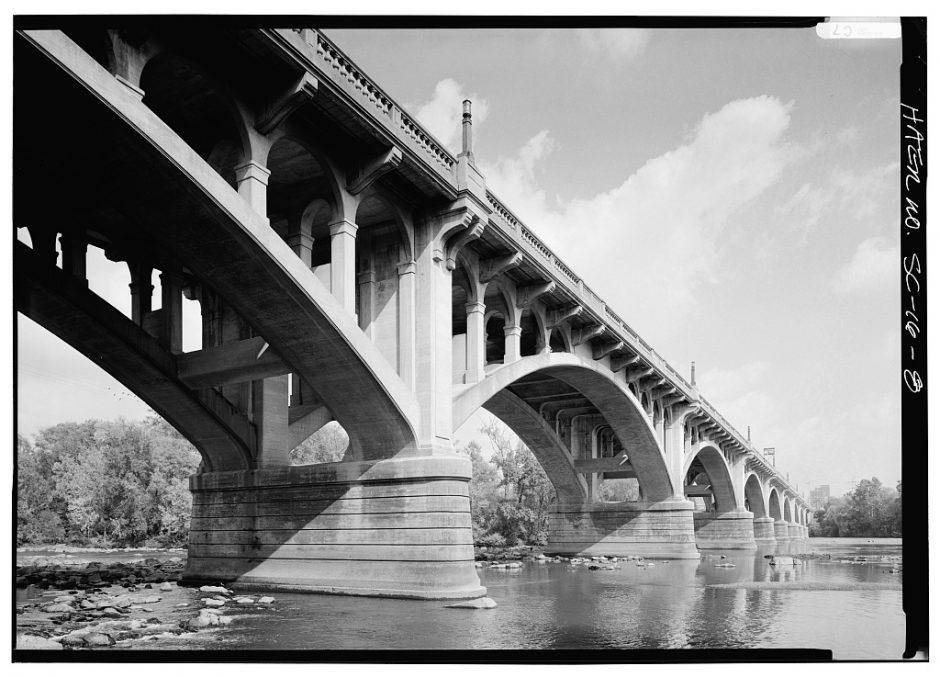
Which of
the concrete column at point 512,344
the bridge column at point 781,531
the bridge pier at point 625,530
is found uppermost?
the concrete column at point 512,344

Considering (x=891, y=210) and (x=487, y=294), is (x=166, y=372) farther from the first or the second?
(x=891, y=210)

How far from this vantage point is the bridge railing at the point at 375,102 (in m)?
15.0

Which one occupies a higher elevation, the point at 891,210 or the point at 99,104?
the point at 99,104

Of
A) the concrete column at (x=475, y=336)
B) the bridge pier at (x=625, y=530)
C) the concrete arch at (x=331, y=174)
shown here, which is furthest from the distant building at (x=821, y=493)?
the concrete arch at (x=331, y=174)

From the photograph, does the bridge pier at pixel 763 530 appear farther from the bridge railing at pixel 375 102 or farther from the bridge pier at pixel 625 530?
the bridge railing at pixel 375 102

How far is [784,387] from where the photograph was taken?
14398 mm

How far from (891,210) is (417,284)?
10.8 metres

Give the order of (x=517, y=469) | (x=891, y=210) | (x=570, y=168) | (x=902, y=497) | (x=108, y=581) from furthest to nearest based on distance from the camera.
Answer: (x=517, y=469) < (x=108, y=581) < (x=570, y=168) < (x=891, y=210) < (x=902, y=497)

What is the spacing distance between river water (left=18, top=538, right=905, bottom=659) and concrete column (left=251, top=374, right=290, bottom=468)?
3.40 meters

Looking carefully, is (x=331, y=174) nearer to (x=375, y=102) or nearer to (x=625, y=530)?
(x=375, y=102)

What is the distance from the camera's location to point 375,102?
55.6ft

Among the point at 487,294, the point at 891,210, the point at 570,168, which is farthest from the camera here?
the point at 487,294

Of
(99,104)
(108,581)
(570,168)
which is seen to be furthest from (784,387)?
(108,581)

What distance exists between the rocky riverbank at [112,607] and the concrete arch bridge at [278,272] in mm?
1727
